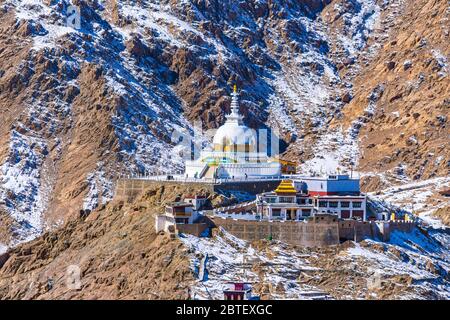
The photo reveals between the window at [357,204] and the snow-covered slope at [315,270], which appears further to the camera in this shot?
the window at [357,204]

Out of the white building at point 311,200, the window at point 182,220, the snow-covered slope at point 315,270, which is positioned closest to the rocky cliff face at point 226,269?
the snow-covered slope at point 315,270

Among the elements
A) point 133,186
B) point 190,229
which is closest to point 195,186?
point 133,186

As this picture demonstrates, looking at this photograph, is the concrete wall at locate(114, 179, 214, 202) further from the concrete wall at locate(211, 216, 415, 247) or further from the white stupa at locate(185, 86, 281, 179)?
the concrete wall at locate(211, 216, 415, 247)

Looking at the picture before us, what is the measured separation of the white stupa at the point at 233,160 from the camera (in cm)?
18162

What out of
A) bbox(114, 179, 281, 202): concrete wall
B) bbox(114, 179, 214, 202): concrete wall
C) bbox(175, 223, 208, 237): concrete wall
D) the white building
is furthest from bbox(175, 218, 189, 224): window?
bbox(114, 179, 214, 202): concrete wall

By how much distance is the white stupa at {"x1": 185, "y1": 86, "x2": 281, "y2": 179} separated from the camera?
181625 millimetres

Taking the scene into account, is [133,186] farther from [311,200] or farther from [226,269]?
[226,269]

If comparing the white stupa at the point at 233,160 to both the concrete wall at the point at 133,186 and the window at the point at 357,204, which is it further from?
the window at the point at 357,204

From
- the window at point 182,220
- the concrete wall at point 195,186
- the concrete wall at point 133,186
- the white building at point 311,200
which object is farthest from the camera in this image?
the concrete wall at point 133,186

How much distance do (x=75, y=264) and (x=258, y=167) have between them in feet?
67.6

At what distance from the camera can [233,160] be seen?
183m

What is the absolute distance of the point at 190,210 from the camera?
166 metres

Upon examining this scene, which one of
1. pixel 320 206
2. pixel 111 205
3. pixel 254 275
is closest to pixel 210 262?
pixel 254 275
